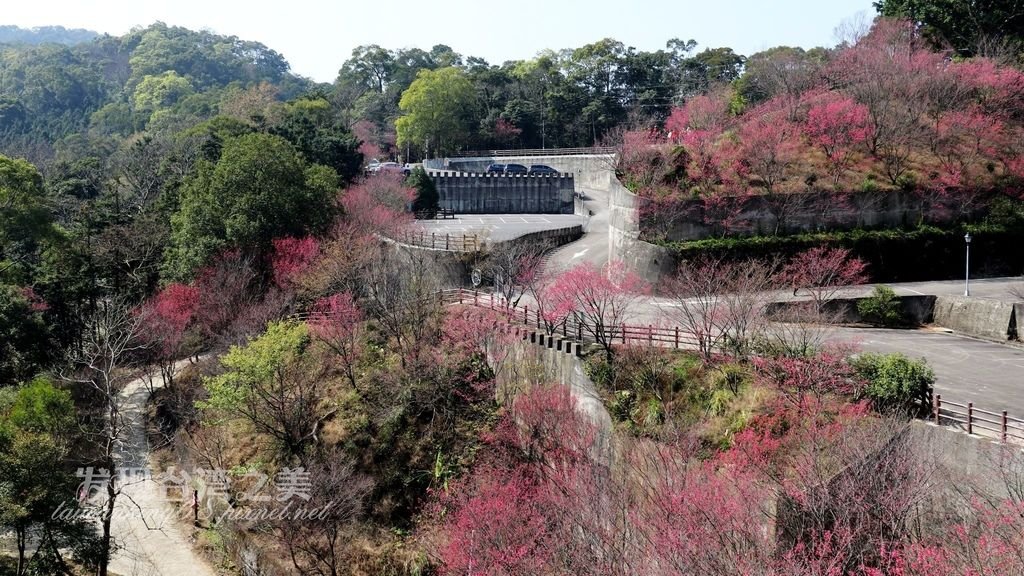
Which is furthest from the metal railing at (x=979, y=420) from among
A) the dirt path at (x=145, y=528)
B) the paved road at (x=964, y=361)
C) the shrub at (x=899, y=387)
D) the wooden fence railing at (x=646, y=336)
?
the dirt path at (x=145, y=528)

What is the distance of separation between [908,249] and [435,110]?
126 ft

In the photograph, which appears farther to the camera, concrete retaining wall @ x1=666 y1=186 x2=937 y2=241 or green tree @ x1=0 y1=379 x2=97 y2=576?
concrete retaining wall @ x1=666 y1=186 x2=937 y2=241

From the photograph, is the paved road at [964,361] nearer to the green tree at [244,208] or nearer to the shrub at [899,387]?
the shrub at [899,387]

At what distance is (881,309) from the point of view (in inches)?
1003

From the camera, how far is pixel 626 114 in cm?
6494

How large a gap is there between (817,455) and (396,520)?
482 inches

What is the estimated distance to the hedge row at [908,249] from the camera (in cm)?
2905

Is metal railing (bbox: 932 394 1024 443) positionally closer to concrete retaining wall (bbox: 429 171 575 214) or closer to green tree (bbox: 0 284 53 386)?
green tree (bbox: 0 284 53 386)

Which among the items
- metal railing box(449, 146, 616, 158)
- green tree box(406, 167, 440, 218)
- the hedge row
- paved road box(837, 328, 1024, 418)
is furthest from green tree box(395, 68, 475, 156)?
paved road box(837, 328, 1024, 418)

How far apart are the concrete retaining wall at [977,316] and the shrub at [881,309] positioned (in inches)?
62.5

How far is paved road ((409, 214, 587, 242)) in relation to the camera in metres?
39.7

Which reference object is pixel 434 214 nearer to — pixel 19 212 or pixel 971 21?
pixel 19 212

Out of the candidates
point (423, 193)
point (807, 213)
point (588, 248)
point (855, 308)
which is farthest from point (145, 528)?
point (423, 193)

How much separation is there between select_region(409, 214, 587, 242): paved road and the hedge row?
1148 cm
